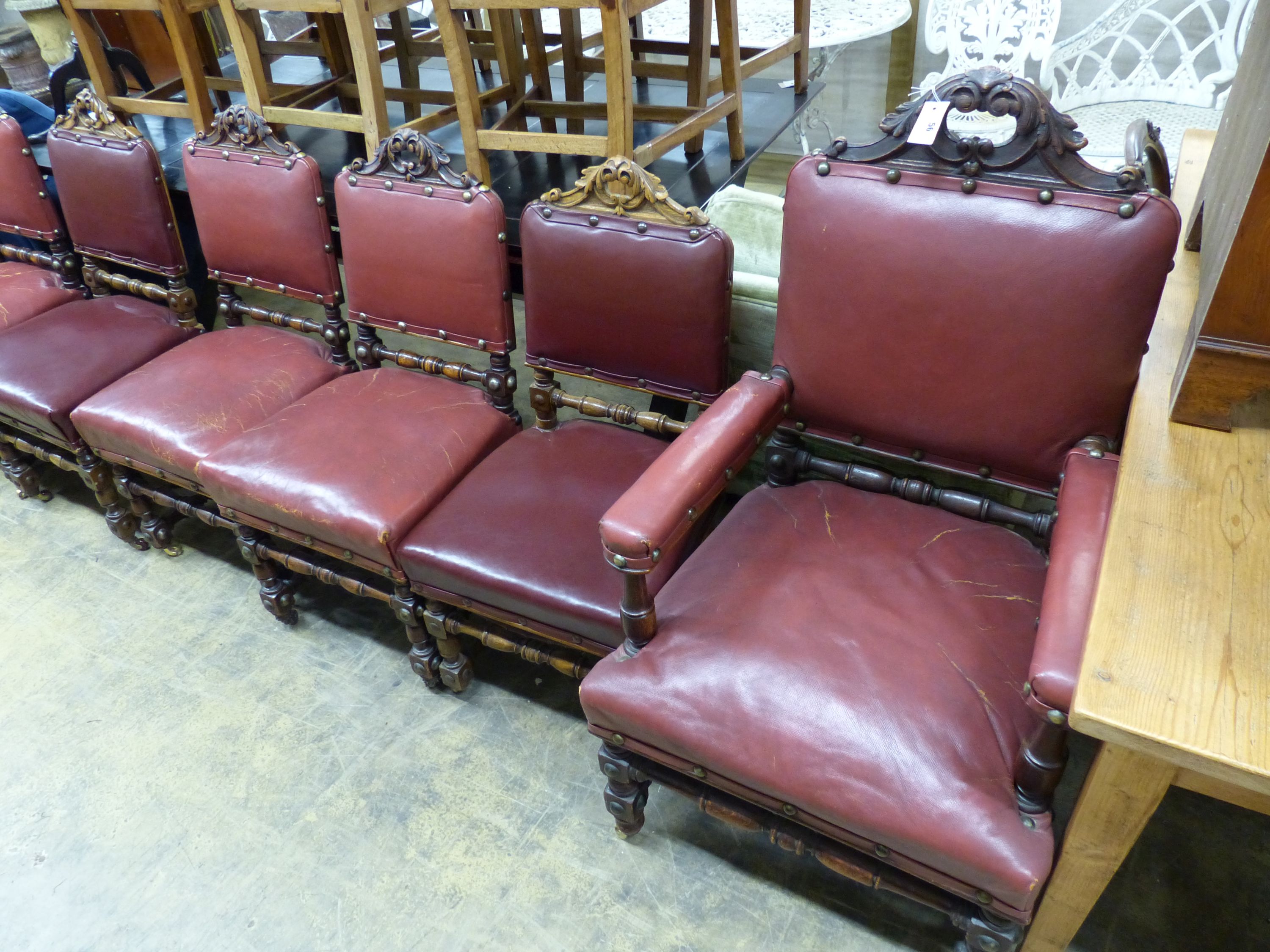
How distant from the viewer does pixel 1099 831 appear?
0.90 meters

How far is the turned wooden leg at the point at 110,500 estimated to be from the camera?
1.98 m

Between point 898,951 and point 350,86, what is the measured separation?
2924 millimetres

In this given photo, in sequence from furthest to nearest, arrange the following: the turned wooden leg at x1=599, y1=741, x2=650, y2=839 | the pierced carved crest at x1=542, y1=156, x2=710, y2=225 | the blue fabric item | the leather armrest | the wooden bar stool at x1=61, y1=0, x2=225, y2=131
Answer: the blue fabric item
the wooden bar stool at x1=61, y1=0, x2=225, y2=131
the pierced carved crest at x1=542, y1=156, x2=710, y2=225
the turned wooden leg at x1=599, y1=741, x2=650, y2=839
the leather armrest

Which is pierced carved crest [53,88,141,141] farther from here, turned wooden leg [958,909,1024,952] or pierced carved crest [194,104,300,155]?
turned wooden leg [958,909,1024,952]

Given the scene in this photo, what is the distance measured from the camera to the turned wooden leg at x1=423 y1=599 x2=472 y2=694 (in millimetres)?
1568

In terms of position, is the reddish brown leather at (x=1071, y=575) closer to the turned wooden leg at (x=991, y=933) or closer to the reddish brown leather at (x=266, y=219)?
the turned wooden leg at (x=991, y=933)

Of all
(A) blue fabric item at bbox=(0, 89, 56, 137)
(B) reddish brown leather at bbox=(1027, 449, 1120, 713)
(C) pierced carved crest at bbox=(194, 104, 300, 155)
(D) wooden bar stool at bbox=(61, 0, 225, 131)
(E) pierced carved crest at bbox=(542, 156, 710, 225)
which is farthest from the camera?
(A) blue fabric item at bbox=(0, 89, 56, 137)

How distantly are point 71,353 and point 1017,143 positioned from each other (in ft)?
6.86

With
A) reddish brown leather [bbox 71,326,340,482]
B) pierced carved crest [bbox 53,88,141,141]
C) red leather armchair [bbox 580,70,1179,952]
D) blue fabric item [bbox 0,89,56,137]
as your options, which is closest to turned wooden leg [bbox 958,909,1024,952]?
red leather armchair [bbox 580,70,1179,952]

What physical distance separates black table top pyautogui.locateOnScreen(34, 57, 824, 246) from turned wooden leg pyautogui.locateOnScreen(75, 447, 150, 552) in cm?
100

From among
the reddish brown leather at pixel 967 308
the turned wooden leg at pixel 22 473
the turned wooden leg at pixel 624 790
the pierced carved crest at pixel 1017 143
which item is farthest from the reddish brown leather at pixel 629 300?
the turned wooden leg at pixel 22 473

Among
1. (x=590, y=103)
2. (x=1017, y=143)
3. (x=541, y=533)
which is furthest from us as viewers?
(x=590, y=103)

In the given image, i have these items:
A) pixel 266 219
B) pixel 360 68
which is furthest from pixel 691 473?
pixel 360 68

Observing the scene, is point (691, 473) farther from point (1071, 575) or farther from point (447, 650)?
point (447, 650)
